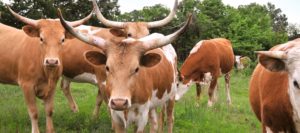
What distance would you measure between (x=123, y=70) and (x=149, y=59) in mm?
508

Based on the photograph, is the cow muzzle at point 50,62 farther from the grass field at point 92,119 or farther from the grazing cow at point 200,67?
the grazing cow at point 200,67

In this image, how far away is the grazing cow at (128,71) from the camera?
15.6 ft

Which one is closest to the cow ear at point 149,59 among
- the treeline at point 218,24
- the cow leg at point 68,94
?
the cow leg at point 68,94

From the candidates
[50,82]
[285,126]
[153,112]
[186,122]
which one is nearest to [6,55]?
[50,82]

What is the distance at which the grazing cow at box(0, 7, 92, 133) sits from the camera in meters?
6.77

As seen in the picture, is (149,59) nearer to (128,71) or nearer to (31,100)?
(128,71)

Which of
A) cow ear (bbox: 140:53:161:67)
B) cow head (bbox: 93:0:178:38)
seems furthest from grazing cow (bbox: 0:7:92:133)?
cow ear (bbox: 140:53:161:67)

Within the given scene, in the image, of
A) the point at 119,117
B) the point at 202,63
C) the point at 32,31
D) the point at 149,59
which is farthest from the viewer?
the point at 202,63

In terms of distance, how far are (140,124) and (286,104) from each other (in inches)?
79.2

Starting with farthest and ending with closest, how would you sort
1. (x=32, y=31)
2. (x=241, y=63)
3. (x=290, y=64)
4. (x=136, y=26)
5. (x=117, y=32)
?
(x=241, y=63), (x=136, y=26), (x=117, y=32), (x=32, y=31), (x=290, y=64)

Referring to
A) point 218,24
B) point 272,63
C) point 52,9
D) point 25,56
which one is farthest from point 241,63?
point 272,63

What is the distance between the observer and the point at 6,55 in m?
7.63

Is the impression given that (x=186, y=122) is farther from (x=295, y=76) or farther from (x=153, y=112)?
(x=295, y=76)

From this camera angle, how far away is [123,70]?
4.82 metres
